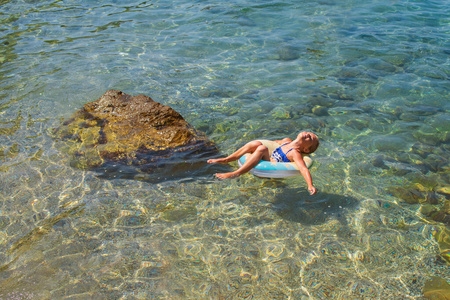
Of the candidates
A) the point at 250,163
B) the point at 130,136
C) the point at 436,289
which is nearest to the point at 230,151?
the point at 250,163

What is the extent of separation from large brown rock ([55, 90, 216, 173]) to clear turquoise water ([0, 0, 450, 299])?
362 mm

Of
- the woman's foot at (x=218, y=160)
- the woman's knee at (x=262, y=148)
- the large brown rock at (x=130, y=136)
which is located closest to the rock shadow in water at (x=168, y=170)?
the large brown rock at (x=130, y=136)

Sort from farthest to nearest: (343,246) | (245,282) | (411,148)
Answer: (411,148) → (343,246) → (245,282)

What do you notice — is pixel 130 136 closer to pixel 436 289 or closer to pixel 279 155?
pixel 279 155

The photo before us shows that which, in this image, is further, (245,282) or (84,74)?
(84,74)

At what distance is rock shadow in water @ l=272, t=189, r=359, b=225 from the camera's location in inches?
221

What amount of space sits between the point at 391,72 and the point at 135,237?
801cm

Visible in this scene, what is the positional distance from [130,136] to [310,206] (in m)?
3.40

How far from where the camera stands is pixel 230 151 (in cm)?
703

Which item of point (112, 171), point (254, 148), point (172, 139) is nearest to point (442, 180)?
point (254, 148)

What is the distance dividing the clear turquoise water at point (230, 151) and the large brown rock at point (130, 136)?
0.36 metres

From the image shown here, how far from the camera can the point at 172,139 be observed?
6.74 metres

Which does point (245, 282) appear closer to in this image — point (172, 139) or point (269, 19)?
point (172, 139)

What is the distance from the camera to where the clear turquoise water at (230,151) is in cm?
461
